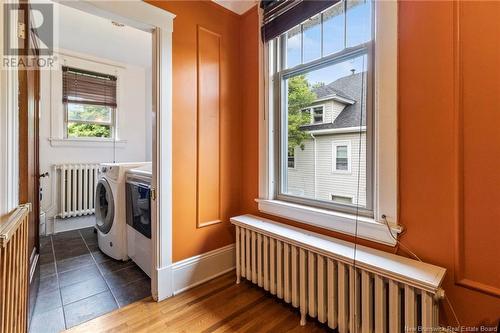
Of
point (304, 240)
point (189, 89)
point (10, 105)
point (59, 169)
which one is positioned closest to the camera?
point (10, 105)

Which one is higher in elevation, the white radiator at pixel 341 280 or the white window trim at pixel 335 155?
the white window trim at pixel 335 155

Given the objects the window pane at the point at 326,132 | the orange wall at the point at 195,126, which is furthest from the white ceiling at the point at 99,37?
the window pane at the point at 326,132

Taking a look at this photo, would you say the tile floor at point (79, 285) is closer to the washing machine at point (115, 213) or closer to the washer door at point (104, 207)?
the washing machine at point (115, 213)

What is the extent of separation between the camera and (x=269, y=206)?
80.6 inches

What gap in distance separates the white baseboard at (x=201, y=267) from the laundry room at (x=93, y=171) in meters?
0.29

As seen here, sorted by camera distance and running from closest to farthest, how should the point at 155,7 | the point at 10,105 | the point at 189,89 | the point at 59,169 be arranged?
the point at 10,105 < the point at 155,7 < the point at 189,89 < the point at 59,169

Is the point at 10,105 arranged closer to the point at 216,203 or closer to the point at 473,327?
the point at 216,203

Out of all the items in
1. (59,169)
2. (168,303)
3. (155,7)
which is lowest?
(168,303)

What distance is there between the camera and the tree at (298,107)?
74.8 inches

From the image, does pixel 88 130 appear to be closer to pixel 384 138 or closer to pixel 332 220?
pixel 332 220

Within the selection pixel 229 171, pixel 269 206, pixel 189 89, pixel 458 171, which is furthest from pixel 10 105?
pixel 458 171

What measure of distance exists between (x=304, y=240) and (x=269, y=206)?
1.78ft

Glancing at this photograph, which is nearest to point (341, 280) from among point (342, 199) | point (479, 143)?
point (342, 199)

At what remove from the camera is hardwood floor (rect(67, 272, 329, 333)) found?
1517 millimetres
